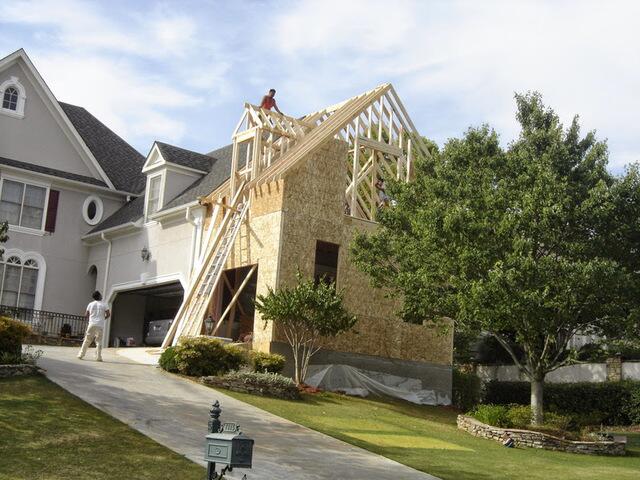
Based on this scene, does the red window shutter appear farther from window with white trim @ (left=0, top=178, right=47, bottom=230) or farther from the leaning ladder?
the leaning ladder

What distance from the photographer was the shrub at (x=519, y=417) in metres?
20.5

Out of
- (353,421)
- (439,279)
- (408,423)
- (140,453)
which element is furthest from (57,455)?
(439,279)

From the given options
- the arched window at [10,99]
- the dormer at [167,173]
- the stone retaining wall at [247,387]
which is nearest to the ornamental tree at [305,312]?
the stone retaining wall at [247,387]

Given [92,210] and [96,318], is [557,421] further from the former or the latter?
[92,210]

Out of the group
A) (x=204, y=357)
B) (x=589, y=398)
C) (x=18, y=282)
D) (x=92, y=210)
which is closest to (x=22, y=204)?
(x=18, y=282)

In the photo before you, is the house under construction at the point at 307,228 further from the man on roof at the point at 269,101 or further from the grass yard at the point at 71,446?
the grass yard at the point at 71,446

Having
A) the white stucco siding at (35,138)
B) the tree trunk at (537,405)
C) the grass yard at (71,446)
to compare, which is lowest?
the grass yard at (71,446)

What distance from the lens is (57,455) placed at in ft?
41.0

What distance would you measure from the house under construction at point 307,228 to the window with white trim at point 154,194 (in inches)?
157

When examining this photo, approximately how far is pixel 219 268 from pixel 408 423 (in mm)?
8296

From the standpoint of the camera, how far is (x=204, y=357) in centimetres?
2184

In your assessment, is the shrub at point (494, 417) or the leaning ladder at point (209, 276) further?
the leaning ladder at point (209, 276)

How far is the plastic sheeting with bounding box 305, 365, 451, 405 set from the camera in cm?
2477

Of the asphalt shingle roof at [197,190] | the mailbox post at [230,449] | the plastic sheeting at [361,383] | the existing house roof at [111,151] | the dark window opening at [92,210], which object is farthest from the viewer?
the existing house roof at [111,151]
